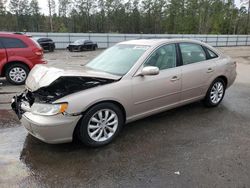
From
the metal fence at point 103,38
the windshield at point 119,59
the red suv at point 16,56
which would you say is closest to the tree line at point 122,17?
the metal fence at point 103,38

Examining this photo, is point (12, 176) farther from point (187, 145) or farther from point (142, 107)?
point (187, 145)

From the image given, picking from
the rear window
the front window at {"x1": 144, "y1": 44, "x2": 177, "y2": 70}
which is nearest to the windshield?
the front window at {"x1": 144, "y1": 44, "x2": 177, "y2": 70}

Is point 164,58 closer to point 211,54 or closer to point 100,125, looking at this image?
point 211,54

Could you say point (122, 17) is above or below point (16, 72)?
above

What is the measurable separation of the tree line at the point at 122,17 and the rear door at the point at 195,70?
5339 centimetres

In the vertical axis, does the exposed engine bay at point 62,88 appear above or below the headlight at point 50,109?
above

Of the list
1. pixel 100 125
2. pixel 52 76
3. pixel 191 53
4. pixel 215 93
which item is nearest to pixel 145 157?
pixel 100 125

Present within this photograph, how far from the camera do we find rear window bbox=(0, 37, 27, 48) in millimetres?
7496

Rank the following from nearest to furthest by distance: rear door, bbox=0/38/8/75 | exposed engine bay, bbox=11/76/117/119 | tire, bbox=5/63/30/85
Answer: exposed engine bay, bbox=11/76/117/119 → rear door, bbox=0/38/8/75 → tire, bbox=5/63/30/85

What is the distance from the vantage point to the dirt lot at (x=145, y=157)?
2828 mm

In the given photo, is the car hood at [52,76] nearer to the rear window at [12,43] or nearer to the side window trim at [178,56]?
the side window trim at [178,56]

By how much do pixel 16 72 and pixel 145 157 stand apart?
234 inches

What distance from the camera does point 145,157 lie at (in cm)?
331

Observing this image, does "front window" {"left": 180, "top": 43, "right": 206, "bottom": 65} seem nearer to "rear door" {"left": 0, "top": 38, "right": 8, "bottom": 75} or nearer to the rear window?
the rear window
